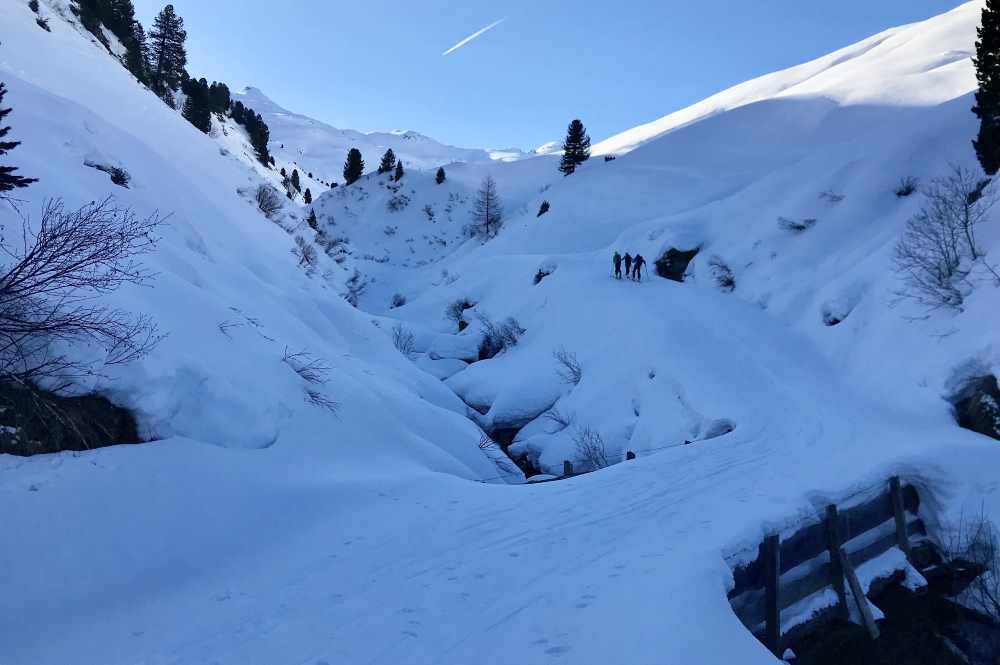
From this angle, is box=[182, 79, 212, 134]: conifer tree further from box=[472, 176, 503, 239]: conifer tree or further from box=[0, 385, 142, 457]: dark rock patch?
box=[0, 385, 142, 457]: dark rock patch

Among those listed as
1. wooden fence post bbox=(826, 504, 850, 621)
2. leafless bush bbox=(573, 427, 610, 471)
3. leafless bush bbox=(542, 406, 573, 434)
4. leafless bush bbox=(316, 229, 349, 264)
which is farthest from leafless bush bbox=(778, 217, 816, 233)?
leafless bush bbox=(316, 229, 349, 264)

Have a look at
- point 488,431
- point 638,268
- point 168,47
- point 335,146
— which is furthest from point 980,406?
point 335,146

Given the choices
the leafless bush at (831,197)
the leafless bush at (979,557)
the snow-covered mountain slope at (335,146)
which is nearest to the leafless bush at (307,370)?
the leafless bush at (979,557)

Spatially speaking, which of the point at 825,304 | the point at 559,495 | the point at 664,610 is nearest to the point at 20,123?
the point at 559,495

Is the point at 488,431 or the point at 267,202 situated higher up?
the point at 267,202

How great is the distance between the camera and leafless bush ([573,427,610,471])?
14684mm

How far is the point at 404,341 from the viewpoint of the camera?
92.6 ft

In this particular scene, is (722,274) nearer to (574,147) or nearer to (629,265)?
(629,265)

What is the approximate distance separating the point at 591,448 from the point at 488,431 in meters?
5.10

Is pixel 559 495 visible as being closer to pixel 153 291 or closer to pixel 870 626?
pixel 870 626

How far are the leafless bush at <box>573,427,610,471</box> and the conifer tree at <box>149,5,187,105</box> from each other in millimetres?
50663

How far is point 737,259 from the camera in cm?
2702

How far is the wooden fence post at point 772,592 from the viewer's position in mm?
6949

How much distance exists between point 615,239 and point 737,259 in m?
12.8
